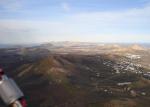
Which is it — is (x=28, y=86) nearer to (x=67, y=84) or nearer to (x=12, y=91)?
(x=67, y=84)

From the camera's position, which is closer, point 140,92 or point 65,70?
point 140,92

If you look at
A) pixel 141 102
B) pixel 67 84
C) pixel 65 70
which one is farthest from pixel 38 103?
pixel 65 70

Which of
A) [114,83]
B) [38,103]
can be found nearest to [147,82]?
[114,83]

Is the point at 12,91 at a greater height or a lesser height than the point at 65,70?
greater

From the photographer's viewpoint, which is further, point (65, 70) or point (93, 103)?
point (65, 70)

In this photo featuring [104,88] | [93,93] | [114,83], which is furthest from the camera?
[114,83]

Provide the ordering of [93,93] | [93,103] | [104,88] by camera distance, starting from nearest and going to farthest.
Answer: [93,103] < [93,93] < [104,88]

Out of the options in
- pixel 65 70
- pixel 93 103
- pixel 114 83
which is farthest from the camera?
pixel 65 70

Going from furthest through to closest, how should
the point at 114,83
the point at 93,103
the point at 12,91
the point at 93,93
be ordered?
1. the point at 114,83
2. the point at 93,93
3. the point at 93,103
4. the point at 12,91

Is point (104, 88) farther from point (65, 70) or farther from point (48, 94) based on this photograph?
point (65, 70)
